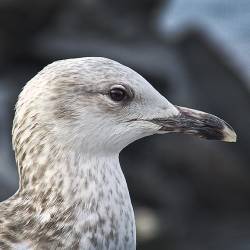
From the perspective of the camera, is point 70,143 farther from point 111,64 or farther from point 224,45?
point 224,45

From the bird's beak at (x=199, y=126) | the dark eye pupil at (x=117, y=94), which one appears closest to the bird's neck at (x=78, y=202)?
the dark eye pupil at (x=117, y=94)

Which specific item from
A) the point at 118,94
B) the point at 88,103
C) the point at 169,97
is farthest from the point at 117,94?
the point at 169,97

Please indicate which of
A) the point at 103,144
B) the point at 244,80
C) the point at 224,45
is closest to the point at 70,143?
the point at 103,144

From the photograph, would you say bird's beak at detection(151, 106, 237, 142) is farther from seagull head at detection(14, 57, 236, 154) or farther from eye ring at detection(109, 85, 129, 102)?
eye ring at detection(109, 85, 129, 102)

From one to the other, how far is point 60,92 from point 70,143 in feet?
0.76

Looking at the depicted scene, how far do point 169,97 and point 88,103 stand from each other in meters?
8.73

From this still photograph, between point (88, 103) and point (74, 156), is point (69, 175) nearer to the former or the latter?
point (74, 156)

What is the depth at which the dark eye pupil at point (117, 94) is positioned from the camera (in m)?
4.27

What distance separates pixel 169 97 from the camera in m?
12.9

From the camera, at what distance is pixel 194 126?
4.50m

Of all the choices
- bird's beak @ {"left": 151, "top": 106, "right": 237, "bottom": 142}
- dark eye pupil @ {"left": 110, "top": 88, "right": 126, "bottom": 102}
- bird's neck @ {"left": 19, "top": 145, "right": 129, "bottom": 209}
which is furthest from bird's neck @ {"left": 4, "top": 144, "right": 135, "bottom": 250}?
bird's beak @ {"left": 151, "top": 106, "right": 237, "bottom": 142}

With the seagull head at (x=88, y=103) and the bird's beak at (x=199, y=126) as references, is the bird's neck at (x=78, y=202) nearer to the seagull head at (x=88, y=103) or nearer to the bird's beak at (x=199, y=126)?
the seagull head at (x=88, y=103)

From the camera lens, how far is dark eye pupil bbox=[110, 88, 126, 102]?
14.0 ft

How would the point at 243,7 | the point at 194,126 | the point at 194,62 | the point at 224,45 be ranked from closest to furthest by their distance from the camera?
the point at 194,126 → the point at 194,62 → the point at 224,45 → the point at 243,7
